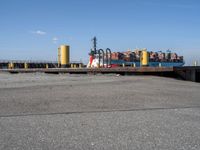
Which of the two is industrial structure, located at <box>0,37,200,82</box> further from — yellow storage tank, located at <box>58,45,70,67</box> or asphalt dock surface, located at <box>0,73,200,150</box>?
asphalt dock surface, located at <box>0,73,200,150</box>

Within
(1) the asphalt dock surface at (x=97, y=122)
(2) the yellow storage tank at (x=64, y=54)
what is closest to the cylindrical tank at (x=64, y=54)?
(2) the yellow storage tank at (x=64, y=54)

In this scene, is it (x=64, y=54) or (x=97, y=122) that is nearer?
(x=97, y=122)

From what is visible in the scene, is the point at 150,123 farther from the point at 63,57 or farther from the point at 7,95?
the point at 63,57

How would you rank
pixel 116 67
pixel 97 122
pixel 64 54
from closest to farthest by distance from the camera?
pixel 97 122, pixel 116 67, pixel 64 54

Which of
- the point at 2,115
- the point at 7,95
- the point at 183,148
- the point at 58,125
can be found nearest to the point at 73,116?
the point at 58,125

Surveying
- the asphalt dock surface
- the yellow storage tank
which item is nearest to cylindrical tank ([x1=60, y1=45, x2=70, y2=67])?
the yellow storage tank

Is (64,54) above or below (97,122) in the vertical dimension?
above

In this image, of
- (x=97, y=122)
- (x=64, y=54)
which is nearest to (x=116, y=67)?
(x=64, y=54)

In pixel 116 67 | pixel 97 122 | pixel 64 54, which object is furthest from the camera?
pixel 64 54

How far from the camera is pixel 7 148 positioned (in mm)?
5527

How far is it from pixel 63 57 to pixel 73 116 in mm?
28872

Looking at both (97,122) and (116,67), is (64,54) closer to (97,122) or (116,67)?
(116,67)

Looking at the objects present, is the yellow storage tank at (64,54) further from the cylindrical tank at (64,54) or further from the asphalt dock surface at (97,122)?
the asphalt dock surface at (97,122)

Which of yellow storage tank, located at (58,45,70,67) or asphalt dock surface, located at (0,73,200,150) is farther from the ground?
yellow storage tank, located at (58,45,70,67)
